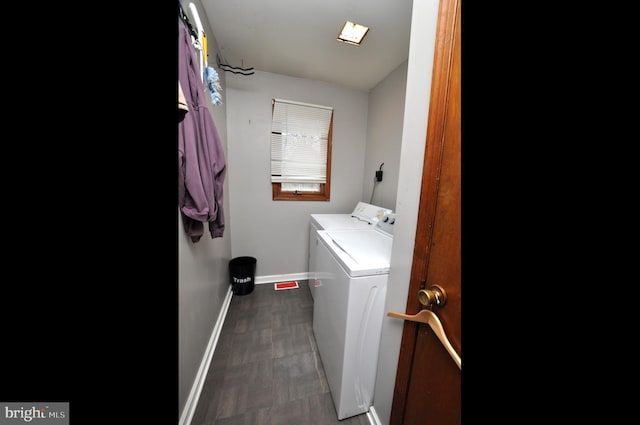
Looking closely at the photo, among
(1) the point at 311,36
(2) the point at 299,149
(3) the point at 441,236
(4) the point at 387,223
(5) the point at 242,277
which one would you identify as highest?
(1) the point at 311,36

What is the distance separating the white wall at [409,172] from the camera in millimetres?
731

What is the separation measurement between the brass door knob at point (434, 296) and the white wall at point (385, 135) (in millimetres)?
1350

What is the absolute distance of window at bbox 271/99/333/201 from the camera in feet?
7.73

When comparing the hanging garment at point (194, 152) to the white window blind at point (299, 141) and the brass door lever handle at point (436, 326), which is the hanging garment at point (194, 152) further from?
the white window blind at point (299, 141)

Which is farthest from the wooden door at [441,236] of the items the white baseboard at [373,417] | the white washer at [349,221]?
the white washer at [349,221]

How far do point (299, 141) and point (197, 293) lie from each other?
5.95ft

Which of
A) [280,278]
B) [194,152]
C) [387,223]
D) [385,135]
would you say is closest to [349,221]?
[387,223]

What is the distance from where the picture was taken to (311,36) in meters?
1.66

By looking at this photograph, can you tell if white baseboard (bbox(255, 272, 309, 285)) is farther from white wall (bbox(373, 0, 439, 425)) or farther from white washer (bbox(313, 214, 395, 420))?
white wall (bbox(373, 0, 439, 425))

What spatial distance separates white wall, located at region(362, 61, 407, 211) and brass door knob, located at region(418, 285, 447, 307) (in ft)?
4.43

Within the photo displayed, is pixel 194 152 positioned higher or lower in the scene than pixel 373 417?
higher

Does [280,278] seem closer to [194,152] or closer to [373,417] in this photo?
[373,417]

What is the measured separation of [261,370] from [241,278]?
1.03 m
